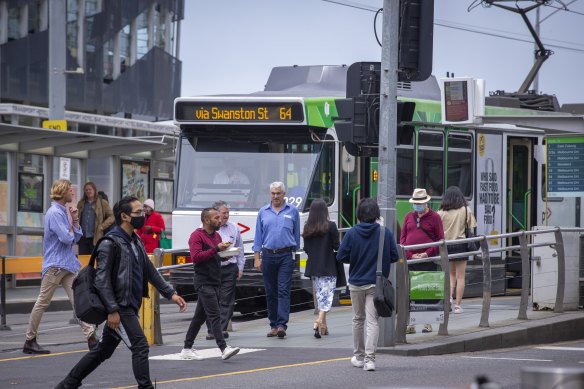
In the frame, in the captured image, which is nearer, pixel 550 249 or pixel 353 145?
pixel 353 145

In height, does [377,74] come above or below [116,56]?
below

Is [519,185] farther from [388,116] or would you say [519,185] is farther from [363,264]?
[363,264]

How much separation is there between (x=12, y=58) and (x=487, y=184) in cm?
2196

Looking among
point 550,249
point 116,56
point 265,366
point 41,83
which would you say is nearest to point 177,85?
point 116,56

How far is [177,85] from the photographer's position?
48312mm

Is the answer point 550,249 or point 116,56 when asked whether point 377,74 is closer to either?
point 550,249

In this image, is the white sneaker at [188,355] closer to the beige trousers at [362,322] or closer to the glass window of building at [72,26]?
the beige trousers at [362,322]

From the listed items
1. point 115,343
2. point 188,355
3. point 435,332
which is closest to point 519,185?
point 435,332

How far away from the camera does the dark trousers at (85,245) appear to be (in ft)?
61.2

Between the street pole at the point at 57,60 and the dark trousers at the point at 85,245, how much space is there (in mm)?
4971

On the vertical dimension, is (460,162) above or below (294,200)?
above

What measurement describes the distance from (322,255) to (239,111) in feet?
13.9

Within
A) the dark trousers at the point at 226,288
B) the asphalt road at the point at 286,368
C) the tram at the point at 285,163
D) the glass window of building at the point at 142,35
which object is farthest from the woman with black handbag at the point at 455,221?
the glass window of building at the point at 142,35

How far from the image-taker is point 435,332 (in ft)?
48.7
